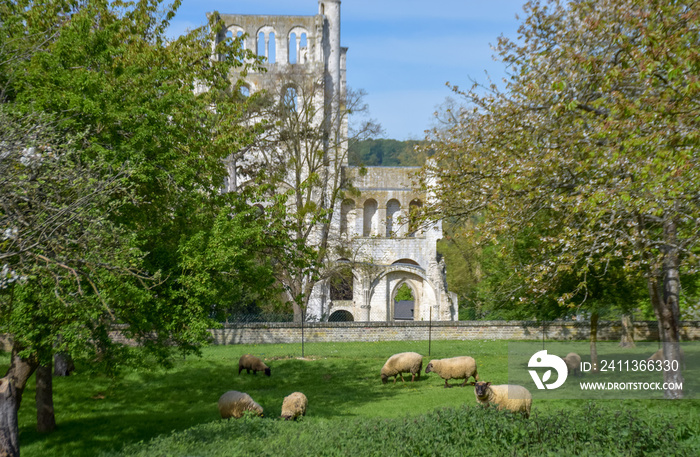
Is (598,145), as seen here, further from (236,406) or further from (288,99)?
(288,99)

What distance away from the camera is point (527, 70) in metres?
12.6

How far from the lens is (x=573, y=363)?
57.6ft

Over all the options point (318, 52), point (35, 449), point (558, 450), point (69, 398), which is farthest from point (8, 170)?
point (318, 52)

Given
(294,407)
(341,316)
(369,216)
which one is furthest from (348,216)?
(294,407)

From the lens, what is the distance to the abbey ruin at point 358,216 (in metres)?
41.8

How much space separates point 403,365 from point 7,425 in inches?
463

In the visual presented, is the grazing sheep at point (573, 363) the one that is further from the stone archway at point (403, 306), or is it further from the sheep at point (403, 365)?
the stone archway at point (403, 306)

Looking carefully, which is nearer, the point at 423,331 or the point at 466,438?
the point at 466,438

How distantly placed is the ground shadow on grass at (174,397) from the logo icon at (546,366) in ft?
11.4

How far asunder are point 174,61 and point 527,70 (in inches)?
340

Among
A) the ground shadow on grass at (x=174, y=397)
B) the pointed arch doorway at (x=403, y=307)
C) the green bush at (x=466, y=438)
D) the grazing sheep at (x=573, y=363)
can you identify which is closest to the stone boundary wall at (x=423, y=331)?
the ground shadow on grass at (x=174, y=397)

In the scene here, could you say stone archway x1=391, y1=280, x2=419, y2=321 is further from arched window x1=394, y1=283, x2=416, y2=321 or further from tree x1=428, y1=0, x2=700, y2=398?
tree x1=428, y1=0, x2=700, y2=398

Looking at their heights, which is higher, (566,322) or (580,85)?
(580,85)

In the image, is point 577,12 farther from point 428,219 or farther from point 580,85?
point 428,219
